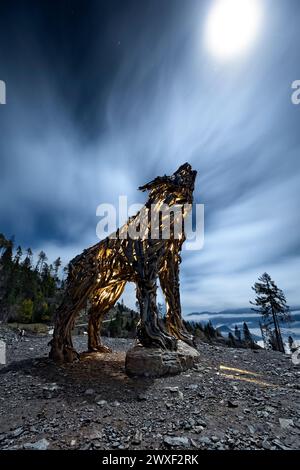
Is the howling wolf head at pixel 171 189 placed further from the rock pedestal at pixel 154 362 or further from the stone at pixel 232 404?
the stone at pixel 232 404

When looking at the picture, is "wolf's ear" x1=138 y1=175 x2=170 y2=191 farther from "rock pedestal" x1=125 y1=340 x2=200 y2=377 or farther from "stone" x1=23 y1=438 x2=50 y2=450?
"stone" x1=23 y1=438 x2=50 y2=450

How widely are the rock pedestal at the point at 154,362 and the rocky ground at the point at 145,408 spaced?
32cm

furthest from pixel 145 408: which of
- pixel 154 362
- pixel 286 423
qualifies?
pixel 286 423

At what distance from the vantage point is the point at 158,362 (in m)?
6.40

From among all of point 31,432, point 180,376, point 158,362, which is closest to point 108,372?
point 158,362

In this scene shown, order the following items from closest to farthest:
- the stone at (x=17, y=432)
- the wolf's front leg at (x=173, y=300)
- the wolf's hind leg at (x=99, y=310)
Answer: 1. the stone at (x=17, y=432)
2. the wolf's front leg at (x=173, y=300)
3. the wolf's hind leg at (x=99, y=310)

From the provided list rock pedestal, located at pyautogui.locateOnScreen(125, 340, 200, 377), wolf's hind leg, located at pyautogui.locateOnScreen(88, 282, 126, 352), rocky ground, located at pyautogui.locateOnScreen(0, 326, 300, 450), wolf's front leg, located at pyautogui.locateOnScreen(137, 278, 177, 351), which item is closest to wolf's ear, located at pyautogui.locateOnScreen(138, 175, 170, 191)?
wolf's front leg, located at pyautogui.locateOnScreen(137, 278, 177, 351)

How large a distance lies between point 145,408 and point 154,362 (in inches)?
77.7

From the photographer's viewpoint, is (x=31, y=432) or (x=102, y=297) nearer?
(x=31, y=432)

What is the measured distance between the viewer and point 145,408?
4.45 metres

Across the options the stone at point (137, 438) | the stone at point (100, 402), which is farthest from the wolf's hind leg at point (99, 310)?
the stone at point (137, 438)

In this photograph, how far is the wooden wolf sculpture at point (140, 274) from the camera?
301 inches
